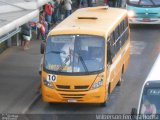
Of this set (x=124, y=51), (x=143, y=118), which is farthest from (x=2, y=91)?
(x=143, y=118)

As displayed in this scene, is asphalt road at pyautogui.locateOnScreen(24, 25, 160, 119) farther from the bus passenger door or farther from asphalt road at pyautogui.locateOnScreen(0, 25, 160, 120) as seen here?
the bus passenger door

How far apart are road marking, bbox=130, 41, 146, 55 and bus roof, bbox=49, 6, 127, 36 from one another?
483 cm

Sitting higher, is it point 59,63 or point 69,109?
point 59,63

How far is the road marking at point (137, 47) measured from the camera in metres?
27.6

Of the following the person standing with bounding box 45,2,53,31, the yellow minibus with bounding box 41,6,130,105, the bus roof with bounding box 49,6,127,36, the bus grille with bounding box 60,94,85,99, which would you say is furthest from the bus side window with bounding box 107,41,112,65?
the person standing with bounding box 45,2,53,31

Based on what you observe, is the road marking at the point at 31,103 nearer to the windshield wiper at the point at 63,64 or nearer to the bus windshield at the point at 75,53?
the bus windshield at the point at 75,53

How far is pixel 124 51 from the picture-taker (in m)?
22.1

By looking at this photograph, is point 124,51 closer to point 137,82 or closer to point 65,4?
point 137,82

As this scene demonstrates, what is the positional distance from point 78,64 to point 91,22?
217 centimetres

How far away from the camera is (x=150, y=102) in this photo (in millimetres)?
13086

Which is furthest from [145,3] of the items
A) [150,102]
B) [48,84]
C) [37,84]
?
[150,102]

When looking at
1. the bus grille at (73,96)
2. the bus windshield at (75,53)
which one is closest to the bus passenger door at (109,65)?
the bus windshield at (75,53)

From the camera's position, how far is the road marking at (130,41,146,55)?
27647 millimetres

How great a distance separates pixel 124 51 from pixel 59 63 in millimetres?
4327
